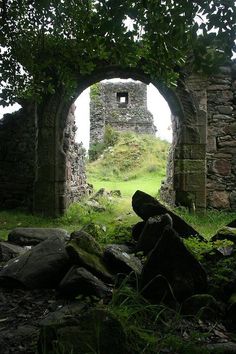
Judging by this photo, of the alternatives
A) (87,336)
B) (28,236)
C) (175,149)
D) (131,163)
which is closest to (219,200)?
(175,149)

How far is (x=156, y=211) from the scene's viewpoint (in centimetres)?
463

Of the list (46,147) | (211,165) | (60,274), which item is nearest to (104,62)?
(46,147)

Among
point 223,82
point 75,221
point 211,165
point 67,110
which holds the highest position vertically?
point 223,82

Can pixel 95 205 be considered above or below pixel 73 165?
below

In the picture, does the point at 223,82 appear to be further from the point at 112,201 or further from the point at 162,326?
the point at 162,326

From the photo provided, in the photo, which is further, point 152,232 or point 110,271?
point 152,232

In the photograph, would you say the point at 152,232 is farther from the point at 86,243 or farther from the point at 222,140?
the point at 222,140

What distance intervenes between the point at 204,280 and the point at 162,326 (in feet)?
2.17

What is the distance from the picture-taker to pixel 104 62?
822 centimetres

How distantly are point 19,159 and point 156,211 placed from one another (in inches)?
203

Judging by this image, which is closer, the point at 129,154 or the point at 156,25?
the point at 156,25

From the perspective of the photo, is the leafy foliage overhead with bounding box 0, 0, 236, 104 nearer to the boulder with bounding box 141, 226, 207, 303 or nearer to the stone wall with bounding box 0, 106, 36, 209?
the boulder with bounding box 141, 226, 207, 303

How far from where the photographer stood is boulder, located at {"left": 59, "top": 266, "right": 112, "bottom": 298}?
296 cm

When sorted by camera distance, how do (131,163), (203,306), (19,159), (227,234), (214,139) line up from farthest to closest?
(131,163) < (19,159) < (214,139) < (227,234) < (203,306)
